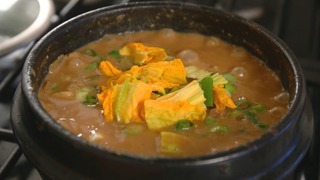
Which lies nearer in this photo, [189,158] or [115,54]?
[189,158]

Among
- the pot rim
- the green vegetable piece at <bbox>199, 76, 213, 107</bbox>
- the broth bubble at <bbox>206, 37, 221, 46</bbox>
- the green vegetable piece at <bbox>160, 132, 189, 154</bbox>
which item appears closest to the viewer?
the pot rim

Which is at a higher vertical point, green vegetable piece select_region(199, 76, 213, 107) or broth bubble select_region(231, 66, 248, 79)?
green vegetable piece select_region(199, 76, 213, 107)

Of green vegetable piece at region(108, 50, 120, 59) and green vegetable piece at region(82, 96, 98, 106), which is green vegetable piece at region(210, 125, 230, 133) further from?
green vegetable piece at region(108, 50, 120, 59)

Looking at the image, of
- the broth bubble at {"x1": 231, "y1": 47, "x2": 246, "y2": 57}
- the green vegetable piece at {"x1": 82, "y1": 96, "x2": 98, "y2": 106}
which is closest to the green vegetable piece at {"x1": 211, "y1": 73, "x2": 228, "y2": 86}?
the broth bubble at {"x1": 231, "y1": 47, "x2": 246, "y2": 57}

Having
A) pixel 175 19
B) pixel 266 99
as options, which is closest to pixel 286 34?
pixel 175 19

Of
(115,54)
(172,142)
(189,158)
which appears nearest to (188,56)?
(115,54)

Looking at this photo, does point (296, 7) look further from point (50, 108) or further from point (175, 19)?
point (50, 108)

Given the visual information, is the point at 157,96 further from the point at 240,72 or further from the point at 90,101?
the point at 240,72
